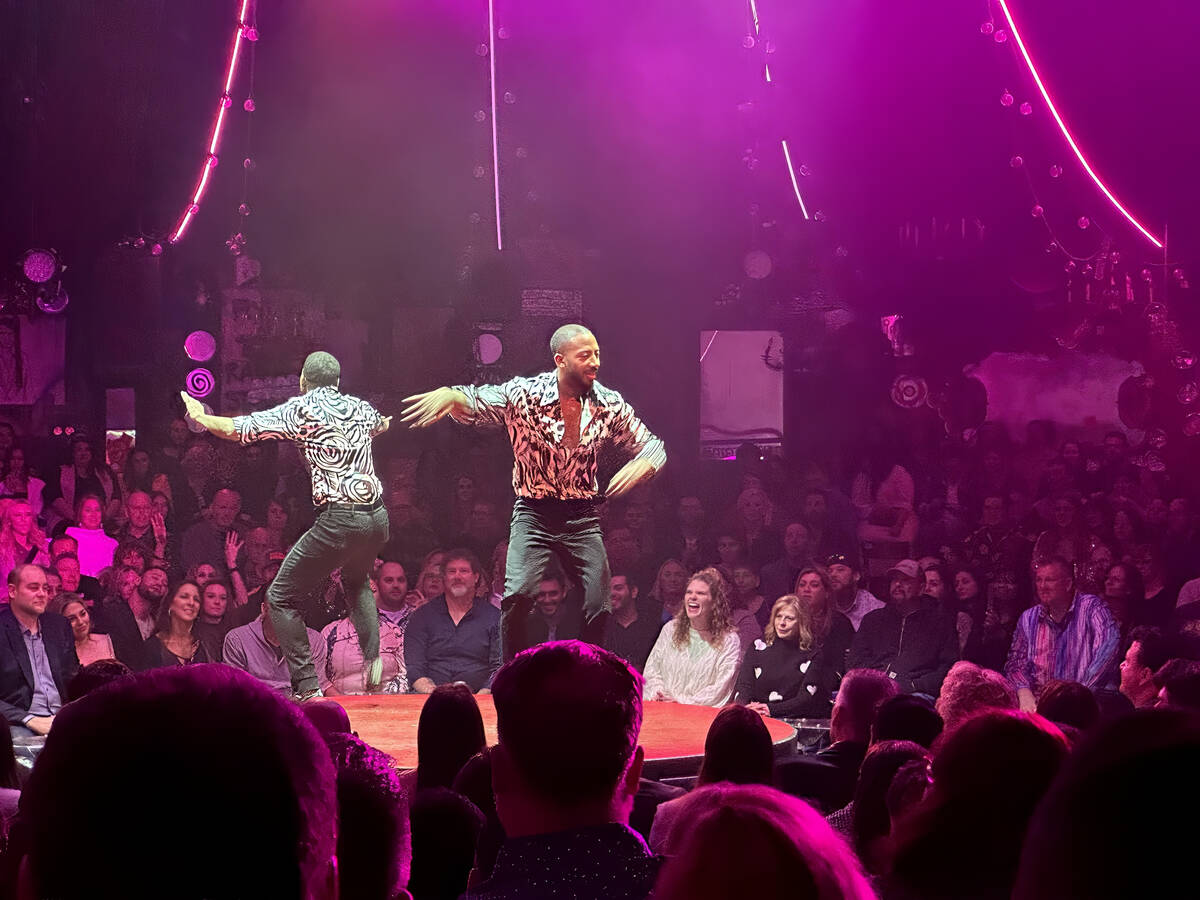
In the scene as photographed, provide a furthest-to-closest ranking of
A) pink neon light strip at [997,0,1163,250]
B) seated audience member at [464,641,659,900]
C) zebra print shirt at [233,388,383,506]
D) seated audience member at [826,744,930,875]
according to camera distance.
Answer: pink neon light strip at [997,0,1163,250] < zebra print shirt at [233,388,383,506] < seated audience member at [826,744,930,875] < seated audience member at [464,641,659,900]

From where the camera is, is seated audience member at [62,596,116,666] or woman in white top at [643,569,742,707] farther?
seated audience member at [62,596,116,666]

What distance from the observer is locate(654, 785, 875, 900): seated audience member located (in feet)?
3.50

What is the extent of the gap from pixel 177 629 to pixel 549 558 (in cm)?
267

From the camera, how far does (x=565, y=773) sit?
1778mm

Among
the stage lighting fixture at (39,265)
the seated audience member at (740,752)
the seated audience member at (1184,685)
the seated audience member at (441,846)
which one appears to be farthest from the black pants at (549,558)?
the stage lighting fixture at (39,265)

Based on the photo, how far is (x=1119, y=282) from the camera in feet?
31.9

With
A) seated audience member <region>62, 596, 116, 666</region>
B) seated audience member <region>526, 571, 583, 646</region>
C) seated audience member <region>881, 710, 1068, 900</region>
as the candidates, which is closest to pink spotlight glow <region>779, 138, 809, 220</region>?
seated audience member <region>526, 571, 583, 646</region>

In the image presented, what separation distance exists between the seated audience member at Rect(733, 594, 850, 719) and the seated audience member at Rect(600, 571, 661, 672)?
2.68 ft

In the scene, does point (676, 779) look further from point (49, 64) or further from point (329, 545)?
point (49, 64)

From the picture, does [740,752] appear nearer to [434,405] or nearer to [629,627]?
[434,405]

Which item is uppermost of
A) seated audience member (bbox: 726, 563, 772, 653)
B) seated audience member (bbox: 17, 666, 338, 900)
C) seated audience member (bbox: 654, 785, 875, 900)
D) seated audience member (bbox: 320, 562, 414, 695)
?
seated audience member (bbox: 17, 666, 338, 900)

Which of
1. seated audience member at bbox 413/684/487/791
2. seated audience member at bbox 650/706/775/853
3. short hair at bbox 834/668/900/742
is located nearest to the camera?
seated audience member at bbox 650/706/775/853

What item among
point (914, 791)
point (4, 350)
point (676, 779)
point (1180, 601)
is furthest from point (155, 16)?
point (914, 791)

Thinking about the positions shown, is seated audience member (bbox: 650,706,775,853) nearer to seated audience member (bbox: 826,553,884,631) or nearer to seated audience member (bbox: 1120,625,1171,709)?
seated audience member (bbox: 1120,625,1171,709)
